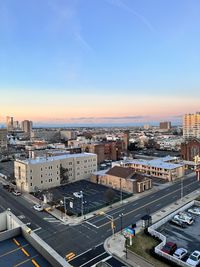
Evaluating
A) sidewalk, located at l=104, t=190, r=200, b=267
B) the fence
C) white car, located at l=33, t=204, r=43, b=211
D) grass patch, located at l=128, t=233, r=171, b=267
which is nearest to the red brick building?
the fence

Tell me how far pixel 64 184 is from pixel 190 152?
179 feet

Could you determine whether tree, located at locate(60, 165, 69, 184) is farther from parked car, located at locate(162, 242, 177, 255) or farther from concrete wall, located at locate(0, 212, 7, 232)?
parked car, located at locate(162, 242, 177, 255)

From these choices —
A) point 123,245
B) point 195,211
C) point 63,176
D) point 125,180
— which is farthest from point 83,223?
point 63,176

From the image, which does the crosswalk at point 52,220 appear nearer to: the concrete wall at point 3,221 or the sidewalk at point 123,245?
the concrete wall at point 3,221

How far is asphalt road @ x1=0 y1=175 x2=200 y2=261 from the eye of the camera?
108 feet

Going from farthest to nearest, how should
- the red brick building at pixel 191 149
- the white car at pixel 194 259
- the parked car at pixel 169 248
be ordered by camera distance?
the red brick building at pixel 191 149
the parked car at pixel 169 248
the white car at pixel 194 259

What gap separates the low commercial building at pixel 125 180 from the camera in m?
56.3

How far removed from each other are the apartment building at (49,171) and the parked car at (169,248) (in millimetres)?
37234

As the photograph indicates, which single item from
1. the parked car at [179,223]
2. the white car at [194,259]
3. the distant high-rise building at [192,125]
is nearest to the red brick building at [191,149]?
the parked car at [179,223]

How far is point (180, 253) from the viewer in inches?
1139

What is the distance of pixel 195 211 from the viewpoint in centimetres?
4347

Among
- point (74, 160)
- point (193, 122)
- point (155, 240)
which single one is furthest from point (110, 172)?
point (193, 122)

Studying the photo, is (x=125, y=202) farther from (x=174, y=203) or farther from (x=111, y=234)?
(x=111, y=234)

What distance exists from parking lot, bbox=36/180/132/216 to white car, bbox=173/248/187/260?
18820 millimetres
